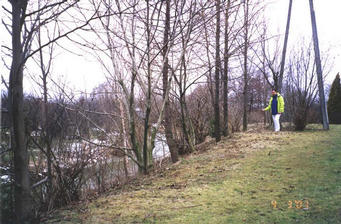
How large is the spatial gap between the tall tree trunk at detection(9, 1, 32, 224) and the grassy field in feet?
2.07

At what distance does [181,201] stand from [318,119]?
10566 millimetres

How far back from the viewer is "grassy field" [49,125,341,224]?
2813 millimetres

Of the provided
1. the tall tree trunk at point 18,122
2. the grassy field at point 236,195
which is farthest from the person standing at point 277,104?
the tall tree trunk at point 18,122

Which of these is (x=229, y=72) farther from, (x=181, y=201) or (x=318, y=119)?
(x=181, y=201)

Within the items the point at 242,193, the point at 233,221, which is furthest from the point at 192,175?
the point at 233,221

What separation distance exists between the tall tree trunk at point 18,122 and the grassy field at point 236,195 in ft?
2.07

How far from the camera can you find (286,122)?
11148 millimetres

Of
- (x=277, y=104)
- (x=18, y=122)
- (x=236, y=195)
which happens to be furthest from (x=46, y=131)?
(x=277, y=104)

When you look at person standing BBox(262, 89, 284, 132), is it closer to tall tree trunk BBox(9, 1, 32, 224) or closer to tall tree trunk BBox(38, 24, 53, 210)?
tall tree trunk BBox(38, 24, 53, 210)

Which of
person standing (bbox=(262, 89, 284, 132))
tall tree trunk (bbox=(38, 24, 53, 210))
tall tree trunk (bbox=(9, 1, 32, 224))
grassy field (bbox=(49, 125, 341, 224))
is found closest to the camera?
tall tree trunk (bbox=(9, 1, 32, 224))

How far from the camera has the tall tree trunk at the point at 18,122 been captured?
236 cm

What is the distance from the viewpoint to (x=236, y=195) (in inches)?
138

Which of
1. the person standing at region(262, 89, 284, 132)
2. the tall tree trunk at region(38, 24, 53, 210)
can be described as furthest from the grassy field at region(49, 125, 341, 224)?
the person standing at region(262, 89, 284, 132)

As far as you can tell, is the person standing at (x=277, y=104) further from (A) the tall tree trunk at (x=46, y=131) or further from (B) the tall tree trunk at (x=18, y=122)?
(B) the tall tree trunk at (x=18, y=122)
